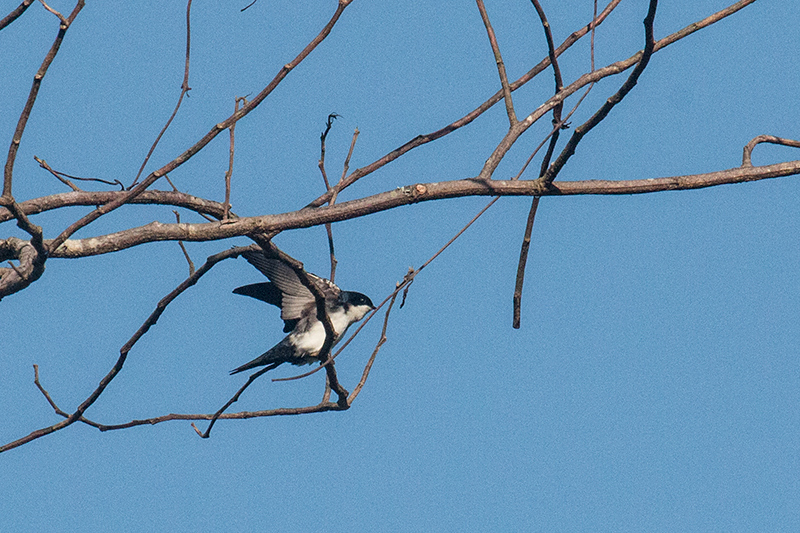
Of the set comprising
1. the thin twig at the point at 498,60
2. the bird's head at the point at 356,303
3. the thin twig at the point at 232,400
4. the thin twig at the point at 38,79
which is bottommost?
the thin twig at the point at 232,400

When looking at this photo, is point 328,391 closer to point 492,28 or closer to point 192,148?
point 192,148

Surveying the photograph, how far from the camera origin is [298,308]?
7090 mm

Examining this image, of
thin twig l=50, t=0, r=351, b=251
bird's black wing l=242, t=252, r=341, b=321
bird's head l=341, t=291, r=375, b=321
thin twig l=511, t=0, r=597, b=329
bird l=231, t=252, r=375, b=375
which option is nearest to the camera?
thin twig l=50, t=0, r=351, b=251

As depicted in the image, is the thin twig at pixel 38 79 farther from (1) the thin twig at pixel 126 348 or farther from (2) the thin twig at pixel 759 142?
(2) the thin twig at pixel 759 142

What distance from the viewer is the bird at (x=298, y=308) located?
22.0 ft

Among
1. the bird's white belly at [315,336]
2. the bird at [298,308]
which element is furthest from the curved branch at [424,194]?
the bird's white belly at [315,336]

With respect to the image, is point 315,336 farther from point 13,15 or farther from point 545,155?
point 13,15

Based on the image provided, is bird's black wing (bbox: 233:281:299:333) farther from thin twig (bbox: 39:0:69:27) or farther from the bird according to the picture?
thin twig (bbox: 39:0:69:27)

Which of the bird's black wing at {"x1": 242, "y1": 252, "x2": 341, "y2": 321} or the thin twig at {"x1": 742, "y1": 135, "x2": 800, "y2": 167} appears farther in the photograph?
the bird's black wing at {"x1": 242, "y1": 252, "x2": 341, "y2": 321}

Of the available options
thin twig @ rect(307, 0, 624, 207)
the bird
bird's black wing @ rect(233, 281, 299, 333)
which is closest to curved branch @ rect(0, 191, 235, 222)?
thin twig @ rect(307, 0, 624, 207)

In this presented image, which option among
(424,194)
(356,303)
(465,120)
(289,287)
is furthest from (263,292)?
(424,194)

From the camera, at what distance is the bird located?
670cm

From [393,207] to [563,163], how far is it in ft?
2.78

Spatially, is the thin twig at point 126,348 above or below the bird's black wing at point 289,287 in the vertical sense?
below
